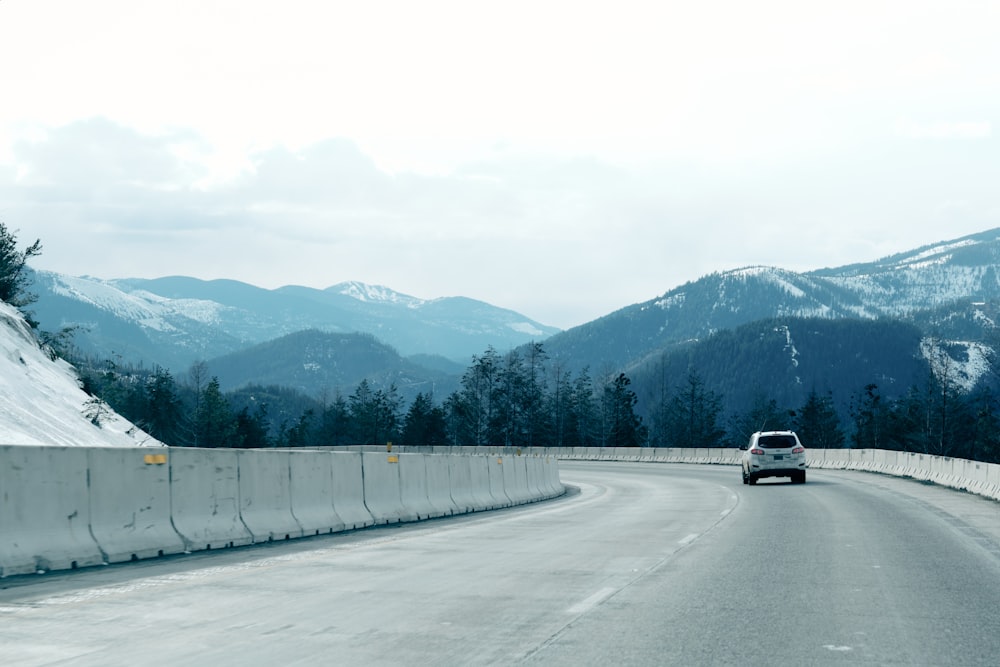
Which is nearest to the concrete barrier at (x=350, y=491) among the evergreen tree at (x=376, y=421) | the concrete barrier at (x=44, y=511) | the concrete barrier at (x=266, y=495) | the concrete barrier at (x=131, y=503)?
the concrete barrier at (x=266, y=495)

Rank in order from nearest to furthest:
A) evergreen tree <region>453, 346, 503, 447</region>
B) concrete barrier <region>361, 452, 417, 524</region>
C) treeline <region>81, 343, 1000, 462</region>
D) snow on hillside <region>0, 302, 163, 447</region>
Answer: concrete barrier <region>361, 452, 417, 524</region> → snow on hillside <region>0, 302, 163, 447</region> → treeline <region>81, 343, 1000, 462</region> → evergreen tree <region>453, 346, 503, 447</region>

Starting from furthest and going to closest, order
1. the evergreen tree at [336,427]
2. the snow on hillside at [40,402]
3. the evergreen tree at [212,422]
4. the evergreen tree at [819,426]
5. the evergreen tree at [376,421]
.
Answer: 1. the evergreen tree at [336,427]
2. the evergreen tree at [376,421]
3. the evergreen tree at [819,426]
4. the evergreen tree at [212,422]
5. the snow on hillside at [40,402]

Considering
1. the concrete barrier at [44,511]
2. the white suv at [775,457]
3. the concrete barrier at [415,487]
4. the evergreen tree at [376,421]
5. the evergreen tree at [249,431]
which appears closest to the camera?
the concrete barrier at [44,511]

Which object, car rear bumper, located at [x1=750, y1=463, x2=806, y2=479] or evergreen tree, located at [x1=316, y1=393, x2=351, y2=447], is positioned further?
evergreen tree, located at [x1=316, y1=393, x2=351, y2=447]

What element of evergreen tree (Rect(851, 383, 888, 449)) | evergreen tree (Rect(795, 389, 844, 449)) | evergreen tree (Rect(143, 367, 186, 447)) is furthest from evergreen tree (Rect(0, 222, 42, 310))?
evergreen tree (Rect(795, 389, 844, 449))

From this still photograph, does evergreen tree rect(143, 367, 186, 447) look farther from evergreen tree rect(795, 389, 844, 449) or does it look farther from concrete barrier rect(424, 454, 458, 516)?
concrete barrier rect(424, 454, 458, 516)

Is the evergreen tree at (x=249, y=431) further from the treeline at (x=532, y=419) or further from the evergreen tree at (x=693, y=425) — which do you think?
the evergreen tree at (x=693, y=425)

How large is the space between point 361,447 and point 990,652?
82.7m

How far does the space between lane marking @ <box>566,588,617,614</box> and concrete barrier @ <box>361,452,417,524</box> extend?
29.0ft

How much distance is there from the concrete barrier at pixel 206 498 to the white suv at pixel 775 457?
23869 millimetres

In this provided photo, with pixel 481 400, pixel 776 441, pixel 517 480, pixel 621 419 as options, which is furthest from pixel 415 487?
pixel 481 400

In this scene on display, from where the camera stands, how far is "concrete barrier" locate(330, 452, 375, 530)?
17.3 m

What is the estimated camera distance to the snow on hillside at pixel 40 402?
27.4 m

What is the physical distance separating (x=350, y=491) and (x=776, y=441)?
21262 mm
